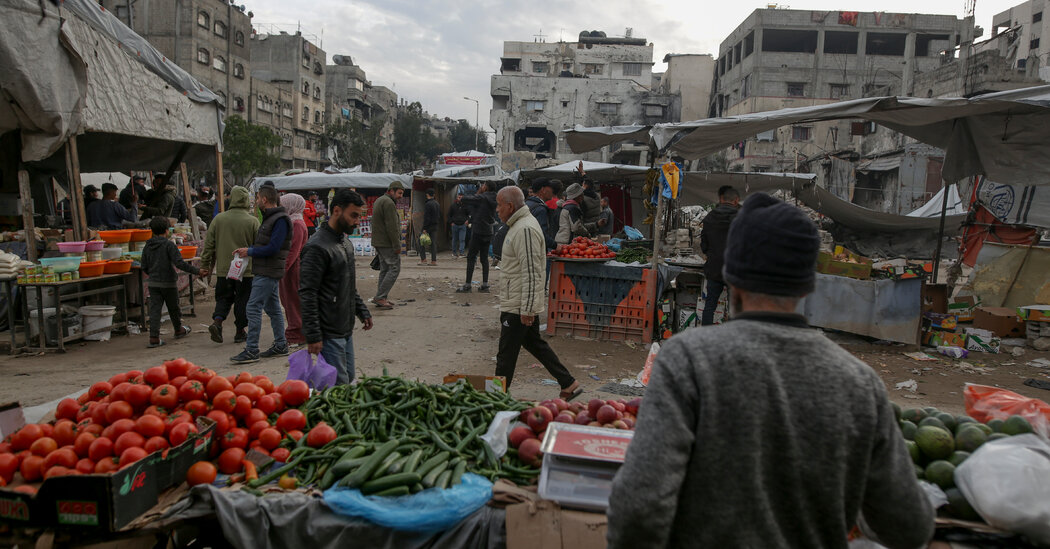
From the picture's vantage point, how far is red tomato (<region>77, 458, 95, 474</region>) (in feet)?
9.18

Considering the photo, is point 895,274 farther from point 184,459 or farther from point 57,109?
point 57,109

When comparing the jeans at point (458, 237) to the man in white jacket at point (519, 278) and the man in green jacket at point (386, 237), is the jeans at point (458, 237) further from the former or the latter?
the man in white jacket at point (519, 278)

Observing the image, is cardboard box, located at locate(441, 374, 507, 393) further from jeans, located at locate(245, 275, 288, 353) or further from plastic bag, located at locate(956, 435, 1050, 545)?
jeans, located at locate(245, 275, 288, 353)

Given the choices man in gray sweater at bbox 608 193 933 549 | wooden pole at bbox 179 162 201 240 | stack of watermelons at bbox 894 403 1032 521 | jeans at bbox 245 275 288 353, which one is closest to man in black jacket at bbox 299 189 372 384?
jeans at bbox 245 275 288 353

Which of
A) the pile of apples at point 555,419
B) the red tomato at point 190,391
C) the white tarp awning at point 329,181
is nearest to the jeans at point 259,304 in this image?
the red tomato at point 190,391

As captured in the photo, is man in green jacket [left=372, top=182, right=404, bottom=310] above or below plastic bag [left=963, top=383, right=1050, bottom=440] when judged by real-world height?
above

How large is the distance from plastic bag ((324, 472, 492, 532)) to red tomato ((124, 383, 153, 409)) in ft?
4.24

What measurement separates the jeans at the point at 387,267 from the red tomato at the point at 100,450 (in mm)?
7431

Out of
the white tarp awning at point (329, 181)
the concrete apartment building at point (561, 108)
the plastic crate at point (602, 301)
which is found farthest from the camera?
the concrete apartment building at point (561, 108)

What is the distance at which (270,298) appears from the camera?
698 cm

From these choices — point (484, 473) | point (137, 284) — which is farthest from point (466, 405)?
point (137, 284)

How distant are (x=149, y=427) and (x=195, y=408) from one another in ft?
1.01

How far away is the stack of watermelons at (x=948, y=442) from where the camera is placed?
2.75 meters

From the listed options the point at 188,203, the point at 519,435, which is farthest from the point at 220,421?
the point at 188,203
